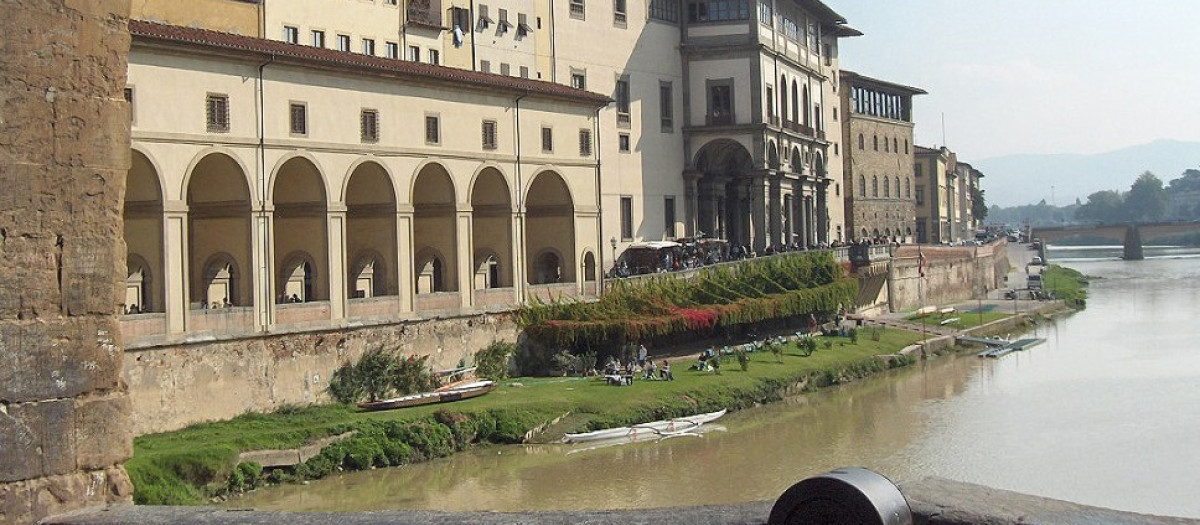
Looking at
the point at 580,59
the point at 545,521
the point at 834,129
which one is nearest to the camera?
the point at 545,521

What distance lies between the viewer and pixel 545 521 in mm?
7145

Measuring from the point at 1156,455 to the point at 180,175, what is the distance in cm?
2515

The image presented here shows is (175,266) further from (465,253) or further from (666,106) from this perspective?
(666,106)

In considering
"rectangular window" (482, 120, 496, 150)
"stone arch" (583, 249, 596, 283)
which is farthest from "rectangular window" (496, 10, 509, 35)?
"stone arch" (583, 249, 596, 283)

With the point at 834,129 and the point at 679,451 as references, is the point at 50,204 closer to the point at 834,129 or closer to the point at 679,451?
the point at 679,451

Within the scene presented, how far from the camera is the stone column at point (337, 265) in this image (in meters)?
35.2

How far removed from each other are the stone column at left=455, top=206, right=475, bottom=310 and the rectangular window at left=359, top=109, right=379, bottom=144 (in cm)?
416

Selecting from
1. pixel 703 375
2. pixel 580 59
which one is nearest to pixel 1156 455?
pixel 703 375

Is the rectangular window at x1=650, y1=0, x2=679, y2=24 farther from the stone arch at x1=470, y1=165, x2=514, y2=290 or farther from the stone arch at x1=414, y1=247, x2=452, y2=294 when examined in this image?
the stone arch at x1=414, y1=247, x2=452, y2=294

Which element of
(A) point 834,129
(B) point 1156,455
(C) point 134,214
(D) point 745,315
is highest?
(A) point 834,129

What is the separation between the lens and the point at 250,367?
32.0 m

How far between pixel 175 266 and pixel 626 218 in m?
29.6

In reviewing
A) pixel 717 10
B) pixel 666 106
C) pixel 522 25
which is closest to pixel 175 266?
pixel 522 25

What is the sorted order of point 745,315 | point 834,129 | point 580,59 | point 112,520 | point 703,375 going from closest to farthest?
point 112,520 → point 703,375 → point 745,315 → point 580,59 → point 834,129
